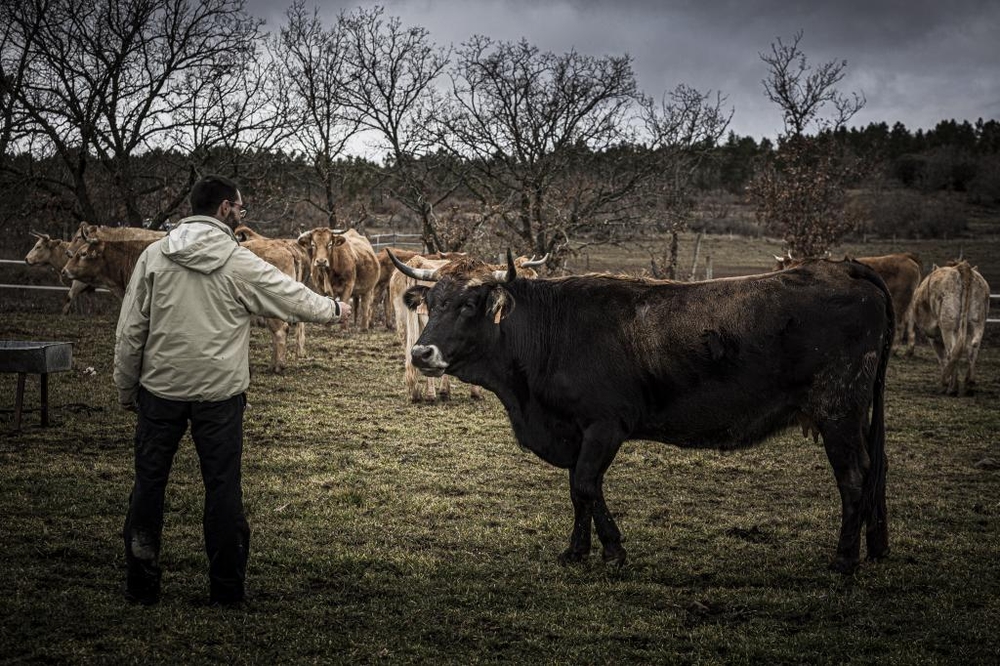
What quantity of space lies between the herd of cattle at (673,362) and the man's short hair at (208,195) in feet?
5.13

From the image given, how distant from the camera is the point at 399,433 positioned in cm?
938

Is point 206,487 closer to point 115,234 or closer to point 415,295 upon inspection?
point 415,295

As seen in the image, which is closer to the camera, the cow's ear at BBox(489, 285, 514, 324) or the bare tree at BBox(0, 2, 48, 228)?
the cow's ear at BBox(489, 285, 514, 324)

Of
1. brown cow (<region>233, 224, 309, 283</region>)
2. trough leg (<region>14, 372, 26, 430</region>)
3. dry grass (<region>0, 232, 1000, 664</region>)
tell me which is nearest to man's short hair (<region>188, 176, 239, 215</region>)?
dry grass (<region>0, 232, 1000, 664</region>)

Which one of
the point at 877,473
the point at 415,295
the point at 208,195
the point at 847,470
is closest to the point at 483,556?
the point at 415,295

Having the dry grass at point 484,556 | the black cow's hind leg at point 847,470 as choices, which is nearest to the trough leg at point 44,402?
the dry grass at point 484,556

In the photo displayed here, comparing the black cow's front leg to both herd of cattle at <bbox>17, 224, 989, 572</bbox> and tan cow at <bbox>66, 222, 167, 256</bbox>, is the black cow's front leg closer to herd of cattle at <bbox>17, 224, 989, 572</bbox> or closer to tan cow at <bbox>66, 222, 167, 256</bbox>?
herd of cattle at <bbox>17, 224, 989, 572</bbox>

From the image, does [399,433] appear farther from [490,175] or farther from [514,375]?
[490,175]

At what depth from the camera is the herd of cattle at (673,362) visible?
542 centimetres

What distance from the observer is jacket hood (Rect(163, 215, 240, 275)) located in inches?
172

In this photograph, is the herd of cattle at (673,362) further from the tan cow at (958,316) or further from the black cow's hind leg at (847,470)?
the tan cow at (958,316)

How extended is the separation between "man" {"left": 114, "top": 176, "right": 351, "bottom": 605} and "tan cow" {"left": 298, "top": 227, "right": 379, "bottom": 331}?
39.1 feet

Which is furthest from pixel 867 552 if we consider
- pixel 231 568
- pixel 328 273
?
pixel 328 273

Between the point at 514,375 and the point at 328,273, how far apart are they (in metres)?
11.7
